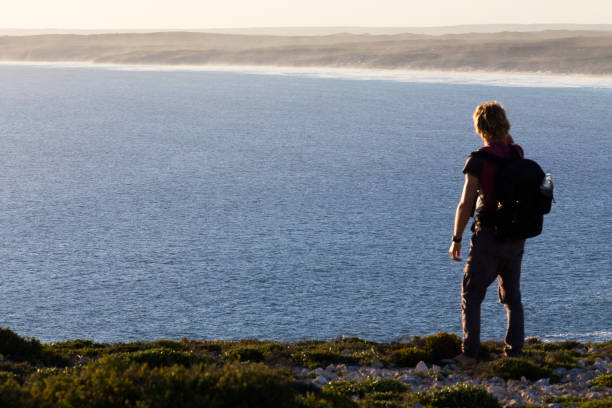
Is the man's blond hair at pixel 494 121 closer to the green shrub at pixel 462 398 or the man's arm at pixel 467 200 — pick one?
the man's arm at pixel 467 200

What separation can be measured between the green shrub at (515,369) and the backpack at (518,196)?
213 cm

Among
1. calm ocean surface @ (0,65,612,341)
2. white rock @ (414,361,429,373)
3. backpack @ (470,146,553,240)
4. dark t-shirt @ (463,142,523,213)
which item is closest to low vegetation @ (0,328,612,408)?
white rock @ (414,361,429,373)

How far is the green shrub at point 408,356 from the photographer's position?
1198cm

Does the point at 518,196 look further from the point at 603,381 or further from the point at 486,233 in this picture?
the point at 603,381

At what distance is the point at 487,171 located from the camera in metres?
9.62

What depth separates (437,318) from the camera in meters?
21.8

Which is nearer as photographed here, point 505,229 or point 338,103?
point 505,229

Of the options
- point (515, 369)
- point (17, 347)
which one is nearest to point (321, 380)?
point (515, 369)

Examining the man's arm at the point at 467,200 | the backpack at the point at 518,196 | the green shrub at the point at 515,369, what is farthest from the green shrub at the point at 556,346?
the man's arm at the point at 467,200

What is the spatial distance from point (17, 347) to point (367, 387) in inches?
235

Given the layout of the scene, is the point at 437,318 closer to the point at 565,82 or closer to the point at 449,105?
the point at 449,105

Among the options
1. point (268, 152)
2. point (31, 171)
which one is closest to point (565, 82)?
point (268, 152)

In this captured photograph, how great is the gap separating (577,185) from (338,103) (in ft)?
238

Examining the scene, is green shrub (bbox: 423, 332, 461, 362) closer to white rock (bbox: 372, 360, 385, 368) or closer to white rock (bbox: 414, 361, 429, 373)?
white rock (bbox: 414, 361, 429, 373)
